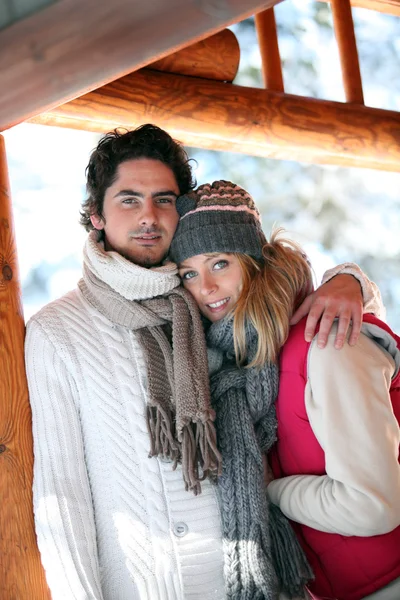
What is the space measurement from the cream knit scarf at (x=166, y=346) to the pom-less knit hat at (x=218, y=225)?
10cm

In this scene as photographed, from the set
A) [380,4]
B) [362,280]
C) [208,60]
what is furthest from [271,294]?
[380,4]

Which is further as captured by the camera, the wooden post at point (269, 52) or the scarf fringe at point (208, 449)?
the wooden post at point (269, 52)

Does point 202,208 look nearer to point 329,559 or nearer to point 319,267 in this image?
point 329,559

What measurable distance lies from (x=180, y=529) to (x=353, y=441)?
1.90 feet

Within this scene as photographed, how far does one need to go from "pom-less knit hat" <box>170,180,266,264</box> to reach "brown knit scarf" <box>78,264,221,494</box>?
166 mm

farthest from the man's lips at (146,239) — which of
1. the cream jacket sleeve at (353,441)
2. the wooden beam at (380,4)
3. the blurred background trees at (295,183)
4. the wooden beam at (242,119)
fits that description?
the wooden beam at (380,4)

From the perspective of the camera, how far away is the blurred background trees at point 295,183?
480cm

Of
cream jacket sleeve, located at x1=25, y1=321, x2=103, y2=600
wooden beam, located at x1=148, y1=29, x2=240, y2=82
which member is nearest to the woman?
cream jacket sleeve, located at x1=25, y1=321, x2=103, y2=600

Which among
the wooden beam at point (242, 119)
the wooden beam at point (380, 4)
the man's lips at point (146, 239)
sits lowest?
the man's lips at point (146, 239)

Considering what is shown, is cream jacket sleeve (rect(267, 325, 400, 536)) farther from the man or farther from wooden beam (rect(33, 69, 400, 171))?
wooden beam (rect(33, 69, 400, 171))

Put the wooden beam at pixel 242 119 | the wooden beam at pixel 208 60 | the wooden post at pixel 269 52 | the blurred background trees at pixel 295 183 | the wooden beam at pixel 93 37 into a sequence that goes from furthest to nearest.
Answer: the blurred background trees at pixel 295 183 → the wooden post at pixel 269 52 → the wooden beam at pixel 208 60 → the wooden beam at pixel 242 119 → the wooden beam at pixel 93 37

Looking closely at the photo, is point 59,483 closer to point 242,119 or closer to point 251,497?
point 251,497

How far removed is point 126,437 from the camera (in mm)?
2354

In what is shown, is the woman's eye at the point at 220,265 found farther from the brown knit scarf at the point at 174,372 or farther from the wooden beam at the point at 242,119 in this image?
the wooden beam at the point at 242,119
